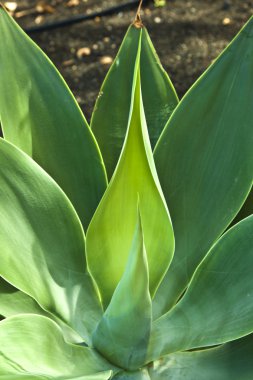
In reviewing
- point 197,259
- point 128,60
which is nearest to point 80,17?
point 128,60

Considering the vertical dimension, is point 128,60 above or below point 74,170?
above

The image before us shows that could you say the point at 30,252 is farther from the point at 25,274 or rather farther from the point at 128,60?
the point at 128,60

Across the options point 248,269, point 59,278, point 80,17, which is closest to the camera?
point 248,269

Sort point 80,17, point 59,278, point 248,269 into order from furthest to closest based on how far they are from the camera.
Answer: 1. point 80,17
2. point 59,278
3. point 248,269

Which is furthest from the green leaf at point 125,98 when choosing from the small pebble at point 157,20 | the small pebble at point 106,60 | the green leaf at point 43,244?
the small pebble at point 157,20

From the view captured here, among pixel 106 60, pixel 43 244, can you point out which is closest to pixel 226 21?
pixel 106 60

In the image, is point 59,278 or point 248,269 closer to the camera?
point 248,269

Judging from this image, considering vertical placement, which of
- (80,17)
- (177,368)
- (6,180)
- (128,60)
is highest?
(80,17)
